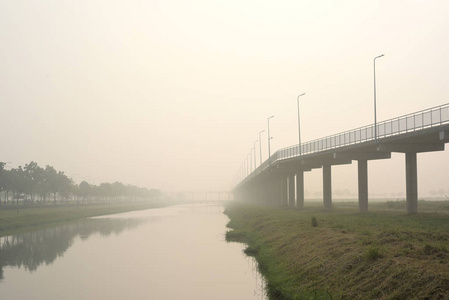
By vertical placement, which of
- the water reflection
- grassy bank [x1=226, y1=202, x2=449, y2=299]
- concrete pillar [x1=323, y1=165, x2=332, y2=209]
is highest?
concrete pillar [x1=323, y1=165, x2=332, y2=209]

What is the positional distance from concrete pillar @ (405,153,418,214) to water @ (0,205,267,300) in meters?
20.5

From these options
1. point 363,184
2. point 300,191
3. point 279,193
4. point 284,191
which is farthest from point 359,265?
point 279,193

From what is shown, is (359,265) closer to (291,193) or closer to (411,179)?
(411,179)

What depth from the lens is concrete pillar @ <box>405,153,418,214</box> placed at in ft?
168

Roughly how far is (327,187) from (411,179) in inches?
892

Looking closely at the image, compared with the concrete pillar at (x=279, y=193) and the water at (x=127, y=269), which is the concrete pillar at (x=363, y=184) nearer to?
the water at (x=127, y=269)

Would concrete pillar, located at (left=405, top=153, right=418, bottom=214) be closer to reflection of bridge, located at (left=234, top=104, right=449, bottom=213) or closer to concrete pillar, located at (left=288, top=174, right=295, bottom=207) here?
reflection of bridge, located at (left=234, top=104, right=449, bottom=213)

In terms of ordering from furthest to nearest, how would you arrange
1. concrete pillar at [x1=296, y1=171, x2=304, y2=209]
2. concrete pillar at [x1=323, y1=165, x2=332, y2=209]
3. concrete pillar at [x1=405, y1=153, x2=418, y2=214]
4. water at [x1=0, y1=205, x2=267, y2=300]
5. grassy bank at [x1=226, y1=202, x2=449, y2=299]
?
concrete pillar at [x1=296, y1=171, x2=304, y2=209] → concrete pillar at [x1=323, y1=165, x2=332, y2=209] → concrete pillar at [x1=405, y1=153, x2=418, y2=214] → water at [x1=0, y1=205, x2=267, y2=300] → grassy bank at [x1=226, y1=202, x2=449, y2=299]

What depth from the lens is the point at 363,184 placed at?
62.8 metres

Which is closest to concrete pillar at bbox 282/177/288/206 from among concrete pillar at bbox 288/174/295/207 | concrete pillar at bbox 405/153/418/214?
concrete pillar at bbox 288/174/295/207

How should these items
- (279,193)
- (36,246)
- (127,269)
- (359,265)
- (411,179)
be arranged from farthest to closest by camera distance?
(279,193) < (36,246) < (411,179) < (127,269) < (359,265)

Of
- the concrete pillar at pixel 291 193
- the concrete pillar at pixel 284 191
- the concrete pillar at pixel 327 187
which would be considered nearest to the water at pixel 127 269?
the concrete pillar at pixel 327 187

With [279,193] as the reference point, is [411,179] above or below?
above

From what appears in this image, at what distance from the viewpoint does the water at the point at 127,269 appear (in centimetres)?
2925
